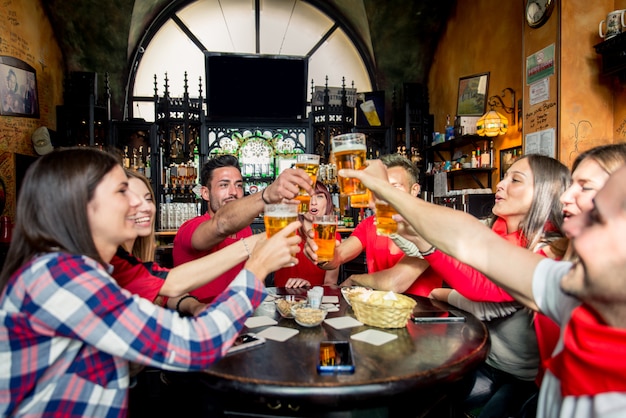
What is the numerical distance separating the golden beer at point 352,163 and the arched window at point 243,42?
6.71 metres

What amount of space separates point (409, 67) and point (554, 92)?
3999 mm

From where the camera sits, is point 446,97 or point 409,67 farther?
point 409,67

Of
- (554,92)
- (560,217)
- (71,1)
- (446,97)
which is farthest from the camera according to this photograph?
(446,97)

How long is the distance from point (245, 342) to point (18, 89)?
542 centimetres

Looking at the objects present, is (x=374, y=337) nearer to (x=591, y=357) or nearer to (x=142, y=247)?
(x=591, y=357)

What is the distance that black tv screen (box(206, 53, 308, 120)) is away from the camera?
6695 millimetres

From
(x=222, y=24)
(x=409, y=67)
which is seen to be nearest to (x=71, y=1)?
(x=222, y=24)

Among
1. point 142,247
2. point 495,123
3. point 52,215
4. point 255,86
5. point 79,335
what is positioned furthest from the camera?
point 255,86

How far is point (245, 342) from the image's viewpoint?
1366 mm

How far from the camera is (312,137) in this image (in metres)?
6.83

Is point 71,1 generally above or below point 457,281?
above

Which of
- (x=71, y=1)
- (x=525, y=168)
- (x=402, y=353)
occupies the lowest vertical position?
(x=402, y=353)

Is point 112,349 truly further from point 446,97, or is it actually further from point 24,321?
point 446,97

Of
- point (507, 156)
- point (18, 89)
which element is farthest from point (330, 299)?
point (18, 89)
